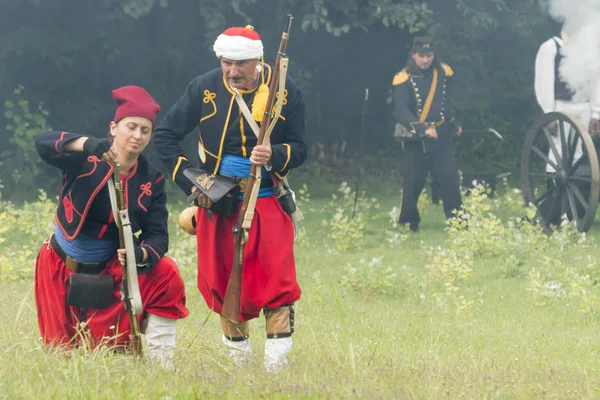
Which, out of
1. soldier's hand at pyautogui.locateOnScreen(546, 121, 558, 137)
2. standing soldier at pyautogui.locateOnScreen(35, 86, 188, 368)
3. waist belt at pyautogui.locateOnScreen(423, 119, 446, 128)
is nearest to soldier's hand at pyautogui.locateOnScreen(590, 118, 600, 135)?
soldier's hand at pyautogui.locateOnScreen(546, 121, 558, 137)

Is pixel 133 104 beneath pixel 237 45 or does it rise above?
beneath

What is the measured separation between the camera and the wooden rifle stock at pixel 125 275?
5.01 meters

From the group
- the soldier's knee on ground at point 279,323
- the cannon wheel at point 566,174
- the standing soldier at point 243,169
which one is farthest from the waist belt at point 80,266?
the cannon wheel at point 566,174

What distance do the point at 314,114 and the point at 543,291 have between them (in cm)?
965

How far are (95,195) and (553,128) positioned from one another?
7179mm

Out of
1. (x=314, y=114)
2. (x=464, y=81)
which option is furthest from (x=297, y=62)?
(x=464, y=81)

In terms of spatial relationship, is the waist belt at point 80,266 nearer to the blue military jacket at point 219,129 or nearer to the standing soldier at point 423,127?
the blue military jacket at point 219,129

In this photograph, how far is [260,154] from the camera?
17.8 ft

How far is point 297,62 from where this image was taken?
16.4m

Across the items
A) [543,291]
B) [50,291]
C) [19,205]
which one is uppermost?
[50,291]

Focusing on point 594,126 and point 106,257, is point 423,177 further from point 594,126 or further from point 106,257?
point 106,257

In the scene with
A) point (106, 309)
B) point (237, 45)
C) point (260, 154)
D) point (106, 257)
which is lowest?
point (106, 309)

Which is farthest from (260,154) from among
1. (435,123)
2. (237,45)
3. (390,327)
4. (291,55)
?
(291,55)

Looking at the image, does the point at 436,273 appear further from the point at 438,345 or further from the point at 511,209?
the point at 511,209
